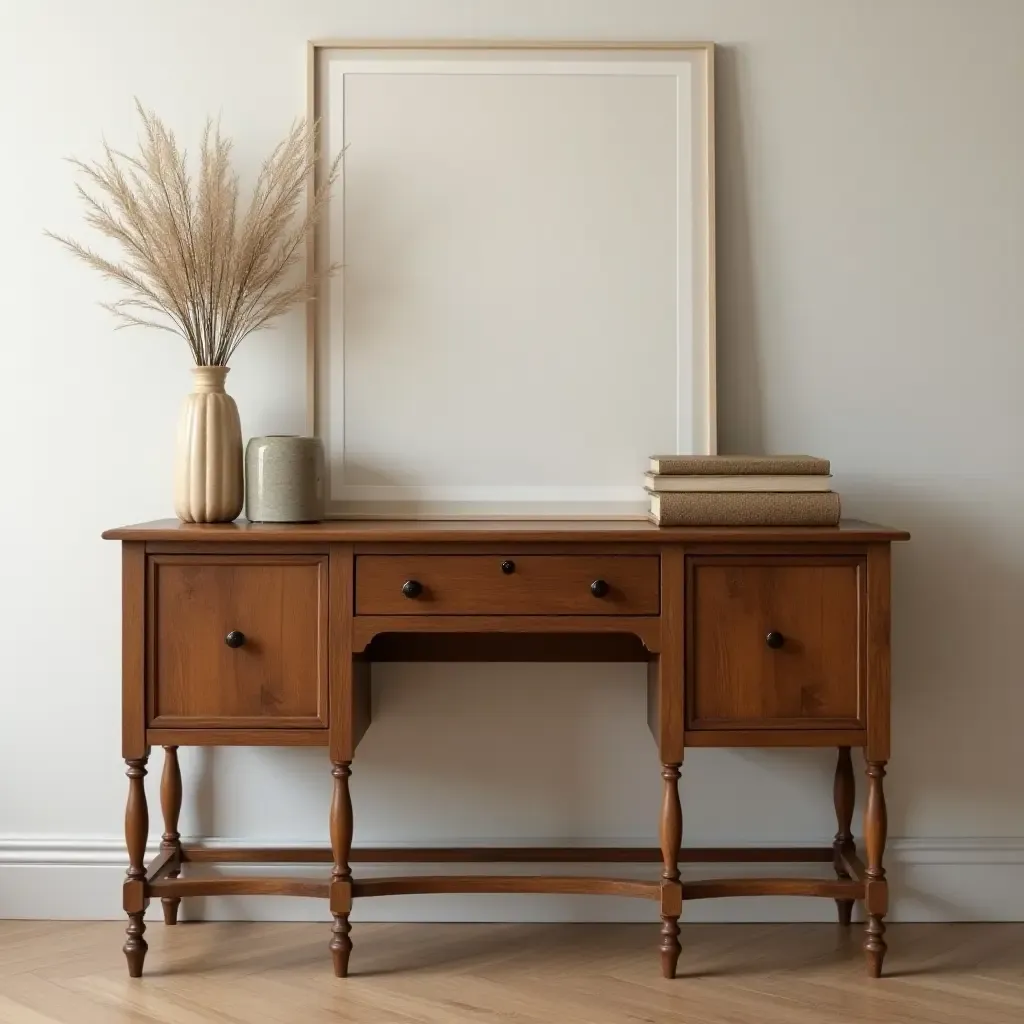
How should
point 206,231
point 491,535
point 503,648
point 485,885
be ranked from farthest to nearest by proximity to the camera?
point 503,648 → point 206,231 → point 485,885 → point 491,535

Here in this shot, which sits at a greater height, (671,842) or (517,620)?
(517,620)

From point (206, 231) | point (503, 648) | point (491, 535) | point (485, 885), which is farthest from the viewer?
point (503, 648)

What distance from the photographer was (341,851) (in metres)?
2.31

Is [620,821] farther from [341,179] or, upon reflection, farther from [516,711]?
[341,179]

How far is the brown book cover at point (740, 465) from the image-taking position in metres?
2.34

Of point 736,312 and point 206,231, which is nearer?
point 206,231

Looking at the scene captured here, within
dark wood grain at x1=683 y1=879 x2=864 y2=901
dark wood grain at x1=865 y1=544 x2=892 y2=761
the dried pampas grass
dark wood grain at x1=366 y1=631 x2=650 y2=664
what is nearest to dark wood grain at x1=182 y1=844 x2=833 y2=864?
dark wood grain at x1=683 y1=879 x2=864 y2=901

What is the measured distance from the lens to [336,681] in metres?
2.29

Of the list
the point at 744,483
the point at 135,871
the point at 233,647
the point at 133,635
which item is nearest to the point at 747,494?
the point at 744,483

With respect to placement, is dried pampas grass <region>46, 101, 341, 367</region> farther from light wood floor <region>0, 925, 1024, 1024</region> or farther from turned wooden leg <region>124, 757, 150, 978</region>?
light wood floor <region>0, 925, 1024, 1024</region>

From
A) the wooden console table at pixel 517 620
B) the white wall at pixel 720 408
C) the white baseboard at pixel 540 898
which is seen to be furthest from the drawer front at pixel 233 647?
the white baseboard at pixel 540 898

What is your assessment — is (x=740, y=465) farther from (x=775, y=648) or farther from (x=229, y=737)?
(x=229, y=737)

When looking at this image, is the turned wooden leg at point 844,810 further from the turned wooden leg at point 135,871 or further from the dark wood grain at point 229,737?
the turned wooden leg at point 135,871

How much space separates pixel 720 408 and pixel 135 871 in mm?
1590
